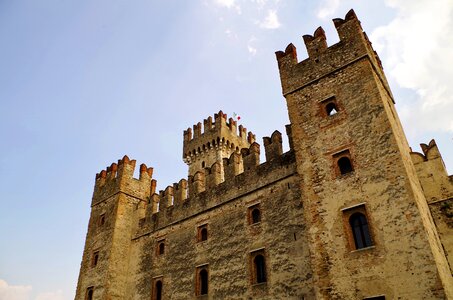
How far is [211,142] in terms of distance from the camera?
29.2 meters

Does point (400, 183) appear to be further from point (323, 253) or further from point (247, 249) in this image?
point (247, 249)

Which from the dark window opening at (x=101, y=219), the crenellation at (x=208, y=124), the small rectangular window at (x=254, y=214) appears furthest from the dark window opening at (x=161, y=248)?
the crenellation at (x=208, y=124)

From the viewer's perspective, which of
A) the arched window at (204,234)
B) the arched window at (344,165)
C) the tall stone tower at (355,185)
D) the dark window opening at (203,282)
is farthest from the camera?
the arched window at (204,234)

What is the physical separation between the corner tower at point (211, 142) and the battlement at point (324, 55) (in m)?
14.6

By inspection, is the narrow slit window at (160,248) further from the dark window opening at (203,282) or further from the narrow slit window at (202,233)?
the dark window opening at (203,282)

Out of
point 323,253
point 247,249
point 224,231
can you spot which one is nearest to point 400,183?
point 323,253

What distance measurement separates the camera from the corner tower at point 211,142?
1135 inches

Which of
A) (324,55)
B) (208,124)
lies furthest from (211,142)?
(324,55)

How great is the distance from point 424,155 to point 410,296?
17.2 ft

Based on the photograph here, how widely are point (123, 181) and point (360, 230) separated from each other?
13798 millimetres

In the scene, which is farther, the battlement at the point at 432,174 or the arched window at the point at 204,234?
the arched window at the point at 204,234

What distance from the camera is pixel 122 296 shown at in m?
17.4

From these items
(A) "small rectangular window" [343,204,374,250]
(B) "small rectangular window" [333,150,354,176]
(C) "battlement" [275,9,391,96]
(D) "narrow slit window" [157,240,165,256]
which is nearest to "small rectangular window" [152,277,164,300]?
(D) "narrow slit window" [157,240,165,256]

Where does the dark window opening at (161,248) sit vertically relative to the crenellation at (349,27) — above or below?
below
